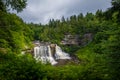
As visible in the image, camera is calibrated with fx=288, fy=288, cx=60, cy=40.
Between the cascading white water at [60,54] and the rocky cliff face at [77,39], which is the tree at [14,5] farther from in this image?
the rocky cliff face at [77,39]

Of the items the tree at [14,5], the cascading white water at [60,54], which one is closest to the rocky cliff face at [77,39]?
the cascading white water at [60,54]

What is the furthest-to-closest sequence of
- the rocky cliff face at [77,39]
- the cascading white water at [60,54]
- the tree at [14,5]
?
the rocky cliff face at [77,39]
the cascading white water at [60,54]
the tree at [14,5]

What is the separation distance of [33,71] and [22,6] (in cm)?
300

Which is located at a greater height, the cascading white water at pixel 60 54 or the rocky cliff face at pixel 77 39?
the rocky cliff face at pixel 77 39

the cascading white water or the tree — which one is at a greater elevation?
the tree

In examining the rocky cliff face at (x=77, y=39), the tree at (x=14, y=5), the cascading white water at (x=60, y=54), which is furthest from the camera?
the rocky cliff face at (x=77, y=39)

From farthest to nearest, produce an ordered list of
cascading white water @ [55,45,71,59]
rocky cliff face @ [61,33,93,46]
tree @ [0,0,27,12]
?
rocky cliff face @ [61,33,93,46] → cascading white water @ [55,45,71,59] → tree @ [0,0,27,12]

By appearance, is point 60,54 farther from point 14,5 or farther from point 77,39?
point 14,5

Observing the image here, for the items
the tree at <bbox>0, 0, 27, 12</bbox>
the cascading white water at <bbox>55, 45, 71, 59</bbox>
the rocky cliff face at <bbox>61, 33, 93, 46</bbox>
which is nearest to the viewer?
the tree at <bbox>0, 0, 27, 12</bbox>

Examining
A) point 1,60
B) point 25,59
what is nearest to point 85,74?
point 25,59

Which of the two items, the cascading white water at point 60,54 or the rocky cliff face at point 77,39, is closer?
the cascading white water at point 60,54

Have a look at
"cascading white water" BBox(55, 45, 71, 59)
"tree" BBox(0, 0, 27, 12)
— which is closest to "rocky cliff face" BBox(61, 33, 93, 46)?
"cascading white water" BBox(55, 45, 71, 59)

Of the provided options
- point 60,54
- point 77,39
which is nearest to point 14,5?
point 60,54

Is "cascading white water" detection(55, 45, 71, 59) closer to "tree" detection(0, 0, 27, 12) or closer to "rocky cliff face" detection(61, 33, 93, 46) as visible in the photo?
"rocky cliff face" detection(61, 33, 93, 46)
